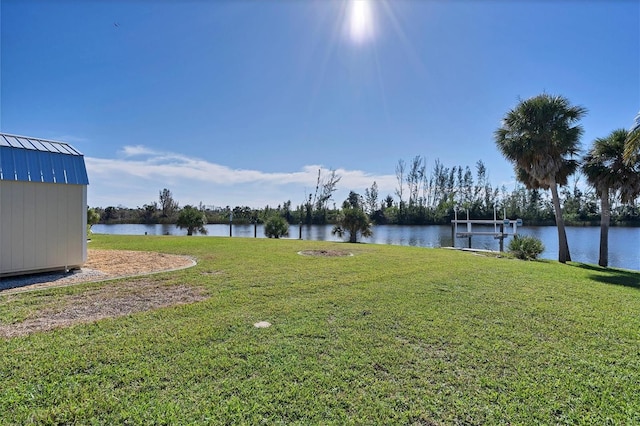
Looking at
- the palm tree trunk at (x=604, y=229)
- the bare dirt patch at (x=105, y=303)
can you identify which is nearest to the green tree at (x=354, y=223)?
→ the palm tree trunk at (x=604, y=229)

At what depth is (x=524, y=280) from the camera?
6.26 metres

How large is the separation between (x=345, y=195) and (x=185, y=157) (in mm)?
27787

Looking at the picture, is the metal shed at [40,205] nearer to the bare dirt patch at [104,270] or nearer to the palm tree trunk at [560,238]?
the bare dirt patch at [104,270]

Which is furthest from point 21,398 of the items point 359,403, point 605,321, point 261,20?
point 261,20

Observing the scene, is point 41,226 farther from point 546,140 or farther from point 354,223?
point 546,140

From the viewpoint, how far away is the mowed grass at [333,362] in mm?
1993

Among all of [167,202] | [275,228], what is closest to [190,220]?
[275,228]

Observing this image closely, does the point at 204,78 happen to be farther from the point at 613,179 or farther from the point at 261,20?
the point at 613,179

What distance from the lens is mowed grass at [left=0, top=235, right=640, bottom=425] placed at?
6.54ft

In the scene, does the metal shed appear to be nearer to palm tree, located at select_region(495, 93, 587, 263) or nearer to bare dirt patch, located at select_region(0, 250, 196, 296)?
bare dirt patch, located at select_region(0, 250, 196, 296)

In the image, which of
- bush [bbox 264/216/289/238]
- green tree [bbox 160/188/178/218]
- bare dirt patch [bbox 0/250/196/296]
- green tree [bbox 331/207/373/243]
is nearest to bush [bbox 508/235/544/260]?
green tree [bbox 331/207/373/243]

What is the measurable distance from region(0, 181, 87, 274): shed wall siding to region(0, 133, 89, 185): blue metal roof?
0.16 metres

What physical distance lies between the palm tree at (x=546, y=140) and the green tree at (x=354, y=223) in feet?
24.7

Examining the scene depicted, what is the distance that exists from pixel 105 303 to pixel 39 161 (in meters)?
3.73
